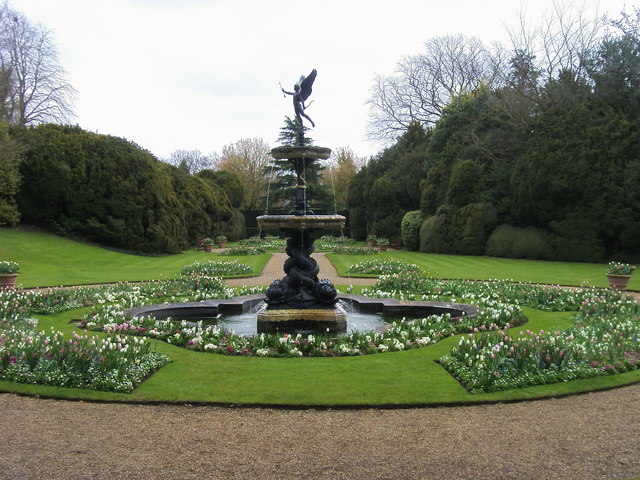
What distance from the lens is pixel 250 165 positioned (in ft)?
221

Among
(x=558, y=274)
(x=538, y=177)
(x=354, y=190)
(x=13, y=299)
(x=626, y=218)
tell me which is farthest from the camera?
(x=354, y=190)

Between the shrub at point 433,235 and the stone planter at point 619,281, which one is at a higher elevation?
the shrub at point 433,235

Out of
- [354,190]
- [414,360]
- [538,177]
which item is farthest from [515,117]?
[414,360]

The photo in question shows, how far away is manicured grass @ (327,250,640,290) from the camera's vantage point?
17234 millimetres

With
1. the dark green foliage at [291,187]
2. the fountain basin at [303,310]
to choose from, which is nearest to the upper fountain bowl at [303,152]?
the fountain basin at [303,310]

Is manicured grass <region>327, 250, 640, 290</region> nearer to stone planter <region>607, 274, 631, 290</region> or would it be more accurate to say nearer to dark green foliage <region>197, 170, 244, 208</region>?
stone planter <region>607, 274, 631, 290</region>

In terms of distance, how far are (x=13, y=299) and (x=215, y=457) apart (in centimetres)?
872

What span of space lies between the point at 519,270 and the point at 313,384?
53.4 ft

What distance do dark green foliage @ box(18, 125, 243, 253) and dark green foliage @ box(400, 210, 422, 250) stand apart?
49.6 ft

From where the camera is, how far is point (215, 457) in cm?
452

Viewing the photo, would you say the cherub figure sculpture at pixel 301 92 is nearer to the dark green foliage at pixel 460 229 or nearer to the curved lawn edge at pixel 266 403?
the curved lawn edge at pixel 266 403

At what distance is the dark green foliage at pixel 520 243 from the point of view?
2514cm

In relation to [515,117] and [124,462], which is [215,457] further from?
[515,117]

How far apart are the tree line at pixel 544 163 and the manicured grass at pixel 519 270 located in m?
1.81
